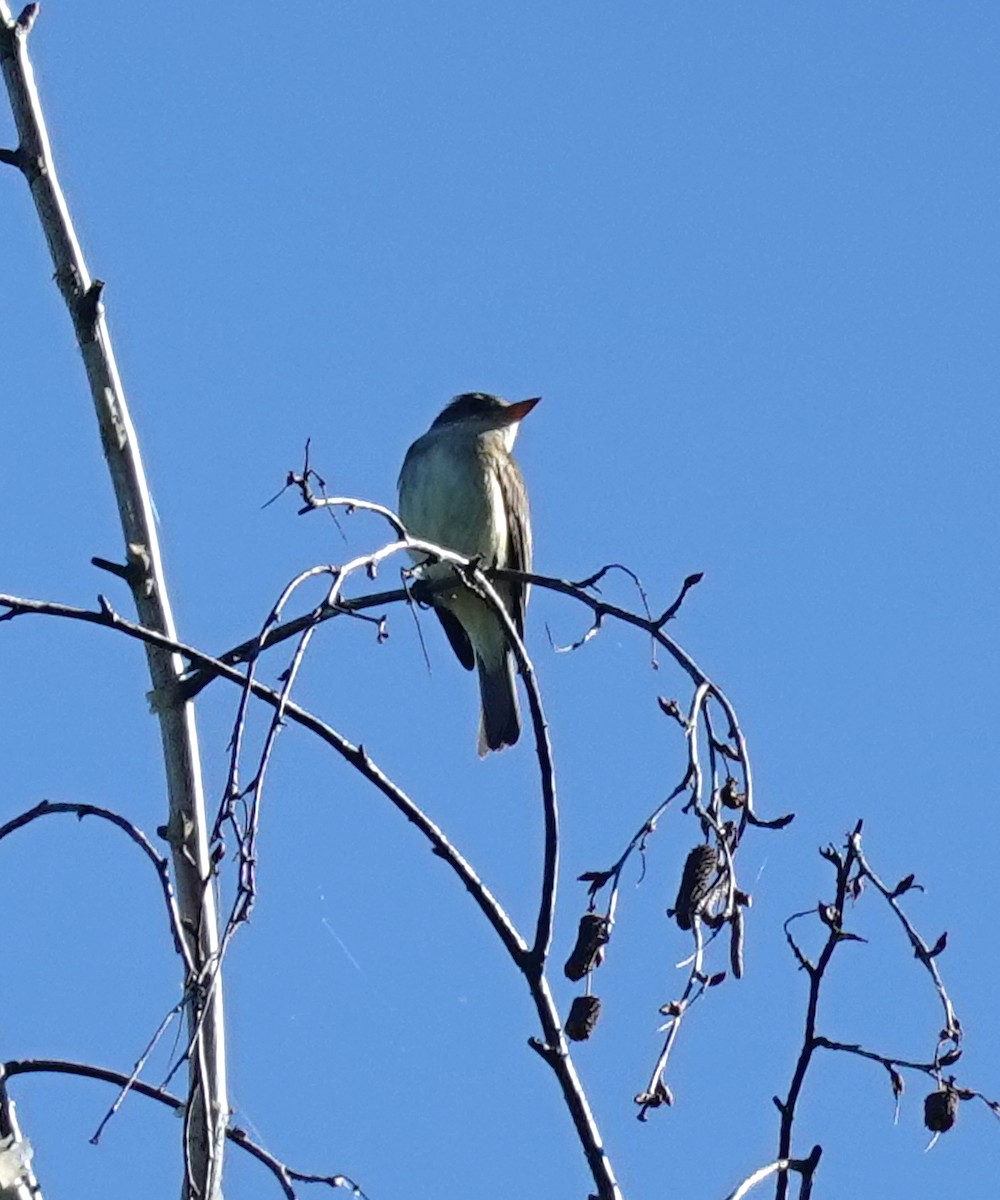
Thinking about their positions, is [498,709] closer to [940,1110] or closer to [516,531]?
[516,531]

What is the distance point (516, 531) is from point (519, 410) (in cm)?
64

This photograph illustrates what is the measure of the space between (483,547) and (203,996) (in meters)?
4.89

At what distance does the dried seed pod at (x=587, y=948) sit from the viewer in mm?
3119

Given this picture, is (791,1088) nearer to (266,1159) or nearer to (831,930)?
(831,930)

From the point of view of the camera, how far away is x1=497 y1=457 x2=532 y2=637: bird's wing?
7551 mm

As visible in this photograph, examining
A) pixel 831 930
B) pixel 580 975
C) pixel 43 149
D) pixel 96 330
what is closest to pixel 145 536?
pixel 96 330

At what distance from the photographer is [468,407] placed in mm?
8297

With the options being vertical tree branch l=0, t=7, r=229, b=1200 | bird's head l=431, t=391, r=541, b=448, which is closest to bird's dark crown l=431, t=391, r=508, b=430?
bird's head l=431, t=391, r=541, b=448

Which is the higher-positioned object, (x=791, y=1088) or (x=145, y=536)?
(x=145, y=536)

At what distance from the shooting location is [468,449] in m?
7.63

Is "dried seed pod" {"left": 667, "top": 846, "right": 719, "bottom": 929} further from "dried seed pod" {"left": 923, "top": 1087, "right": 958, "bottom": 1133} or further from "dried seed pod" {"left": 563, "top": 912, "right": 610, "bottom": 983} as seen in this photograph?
"dried seed pod" {"left": 923, "top": 1087, "right": 958, "bottom": 1133}

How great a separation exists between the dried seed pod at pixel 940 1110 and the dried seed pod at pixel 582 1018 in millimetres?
526

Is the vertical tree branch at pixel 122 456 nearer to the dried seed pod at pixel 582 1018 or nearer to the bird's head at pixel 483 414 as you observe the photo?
the dried seed pod at pixel 582 1018

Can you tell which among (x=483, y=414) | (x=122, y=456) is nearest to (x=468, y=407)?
(x=483, y=414)
